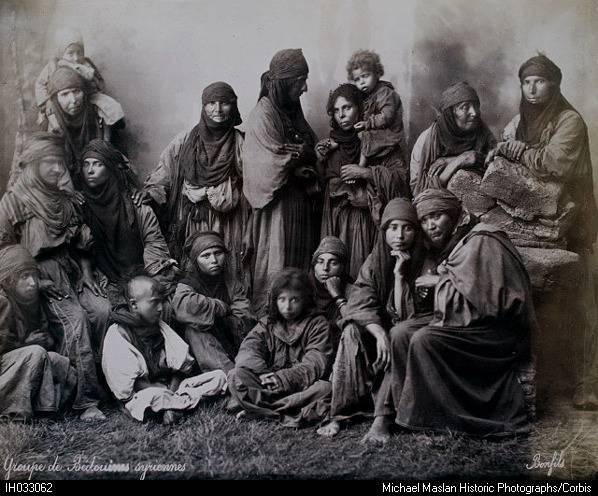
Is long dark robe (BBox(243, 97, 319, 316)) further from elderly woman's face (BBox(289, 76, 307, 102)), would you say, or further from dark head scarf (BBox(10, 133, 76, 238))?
dark head scarf (BBox(10, 133, 76, 238))

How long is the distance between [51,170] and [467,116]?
344 centimetres

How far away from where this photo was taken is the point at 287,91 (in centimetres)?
784

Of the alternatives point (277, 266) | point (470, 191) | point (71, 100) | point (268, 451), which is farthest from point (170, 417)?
point (470, 191)

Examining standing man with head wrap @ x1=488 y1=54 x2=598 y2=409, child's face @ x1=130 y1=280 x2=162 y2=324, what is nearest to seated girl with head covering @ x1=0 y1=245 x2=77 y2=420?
child's face @ x1=130 y1=280 x2=162 y2=324

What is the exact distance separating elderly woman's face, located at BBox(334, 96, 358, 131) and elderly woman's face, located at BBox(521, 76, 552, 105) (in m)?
1.40

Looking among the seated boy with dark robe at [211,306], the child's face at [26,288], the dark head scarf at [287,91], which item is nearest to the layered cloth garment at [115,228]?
the seated boy with dark robe at [211,306]

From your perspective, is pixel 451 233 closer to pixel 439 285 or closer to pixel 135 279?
pixel 439 285

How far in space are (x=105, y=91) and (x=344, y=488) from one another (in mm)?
3849

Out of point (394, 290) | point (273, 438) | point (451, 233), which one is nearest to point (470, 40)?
point (451, 233)

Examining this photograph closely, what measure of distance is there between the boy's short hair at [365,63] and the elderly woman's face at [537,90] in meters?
1.19

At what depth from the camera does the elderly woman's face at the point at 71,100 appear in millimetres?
7996

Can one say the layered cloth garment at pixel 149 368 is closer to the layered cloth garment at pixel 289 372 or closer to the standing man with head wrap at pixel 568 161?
the layered cloth garment at pixel 289 372

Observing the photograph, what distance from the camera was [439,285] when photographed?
287 inches

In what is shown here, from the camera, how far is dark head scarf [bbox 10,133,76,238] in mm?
7805
